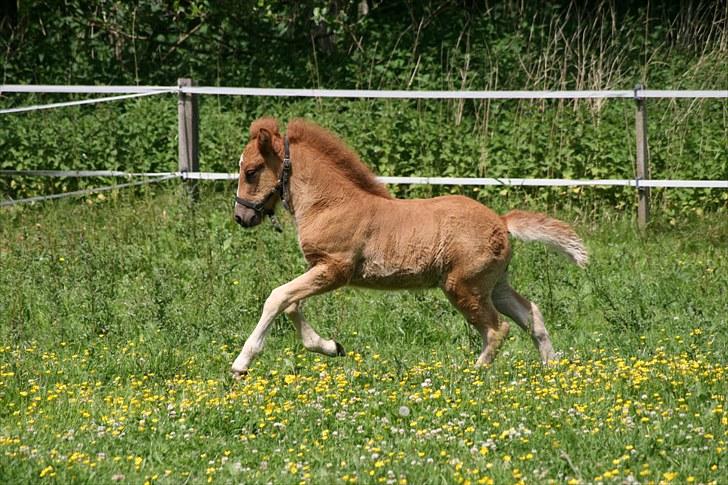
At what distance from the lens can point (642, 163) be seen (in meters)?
11.6

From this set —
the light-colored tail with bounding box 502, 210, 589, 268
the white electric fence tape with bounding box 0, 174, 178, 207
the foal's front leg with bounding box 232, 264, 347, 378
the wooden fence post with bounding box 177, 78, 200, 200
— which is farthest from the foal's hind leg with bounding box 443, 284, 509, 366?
the white electric fence tape with bounding box 0, 174, 178, 207

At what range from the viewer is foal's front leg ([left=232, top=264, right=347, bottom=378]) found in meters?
7.04

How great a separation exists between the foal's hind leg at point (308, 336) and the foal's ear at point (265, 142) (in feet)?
3.21

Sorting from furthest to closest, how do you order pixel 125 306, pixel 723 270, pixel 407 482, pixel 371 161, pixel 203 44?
pixel 203 44 < pixel 371 161 < pixel 723 270 < pixel 125 306 < pixel 407 482

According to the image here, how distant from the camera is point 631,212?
11820 millimetres

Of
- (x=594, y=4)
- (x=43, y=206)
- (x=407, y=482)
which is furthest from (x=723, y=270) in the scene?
(x=594, y=4)

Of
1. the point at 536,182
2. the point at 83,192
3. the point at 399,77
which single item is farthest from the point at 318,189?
the point at 399,77

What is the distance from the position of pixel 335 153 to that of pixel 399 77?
7.52m

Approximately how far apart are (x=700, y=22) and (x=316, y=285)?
35.7 ft

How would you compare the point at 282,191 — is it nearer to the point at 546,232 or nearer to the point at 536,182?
the point at 546,232

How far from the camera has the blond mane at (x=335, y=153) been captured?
762cm

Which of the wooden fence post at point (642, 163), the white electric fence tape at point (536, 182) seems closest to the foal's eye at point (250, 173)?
the white electric fence tape at point (536, 182)

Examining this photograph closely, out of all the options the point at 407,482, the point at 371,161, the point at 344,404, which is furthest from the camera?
the point at 371,161

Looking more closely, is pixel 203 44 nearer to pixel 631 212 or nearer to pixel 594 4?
pixel 594 4
